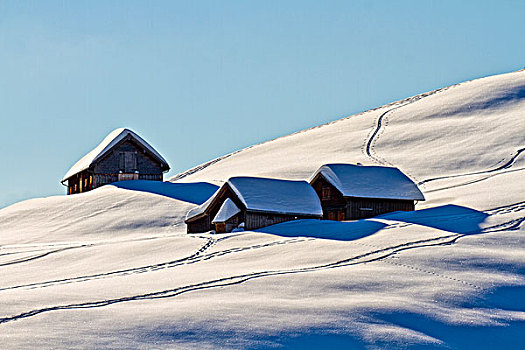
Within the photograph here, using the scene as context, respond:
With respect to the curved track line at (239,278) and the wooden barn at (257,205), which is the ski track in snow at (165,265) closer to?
the curved track line at (239,278)

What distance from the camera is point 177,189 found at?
2112 inches

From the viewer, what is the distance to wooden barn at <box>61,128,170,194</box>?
57344 millimetres

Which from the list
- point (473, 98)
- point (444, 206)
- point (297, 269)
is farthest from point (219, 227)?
point (473, 98)

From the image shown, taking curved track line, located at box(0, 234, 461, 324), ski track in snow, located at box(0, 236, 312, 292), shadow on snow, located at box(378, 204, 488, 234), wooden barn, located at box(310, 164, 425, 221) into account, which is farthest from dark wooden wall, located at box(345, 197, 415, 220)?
curved track line, located at box(0, 234, 461, 324)

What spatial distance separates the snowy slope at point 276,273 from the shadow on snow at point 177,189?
19 centimetres

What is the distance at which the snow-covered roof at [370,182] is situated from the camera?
133 feet

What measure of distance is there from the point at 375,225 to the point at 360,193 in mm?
7983

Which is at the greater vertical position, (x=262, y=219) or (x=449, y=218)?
(x=262, y=219)

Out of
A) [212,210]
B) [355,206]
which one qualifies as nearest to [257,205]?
[212,210]

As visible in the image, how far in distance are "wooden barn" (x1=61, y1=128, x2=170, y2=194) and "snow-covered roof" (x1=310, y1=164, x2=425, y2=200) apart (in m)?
19.1

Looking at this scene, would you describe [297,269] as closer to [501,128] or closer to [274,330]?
[274,330]

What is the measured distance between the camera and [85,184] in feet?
198

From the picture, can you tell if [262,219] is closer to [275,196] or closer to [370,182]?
[275,196]

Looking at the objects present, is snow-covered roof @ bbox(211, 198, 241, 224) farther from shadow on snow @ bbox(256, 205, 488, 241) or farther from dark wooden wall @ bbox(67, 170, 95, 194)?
dark wooden wall @ bbox(67, 170, 95, 194)
